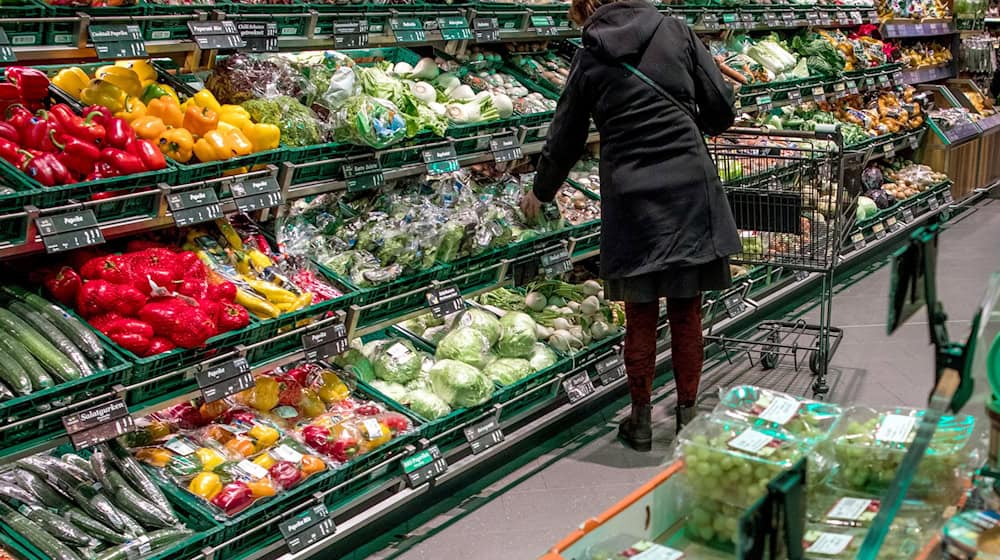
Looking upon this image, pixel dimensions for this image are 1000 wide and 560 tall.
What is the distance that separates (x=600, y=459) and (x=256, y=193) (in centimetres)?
191

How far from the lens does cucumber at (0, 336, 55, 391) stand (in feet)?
8.89

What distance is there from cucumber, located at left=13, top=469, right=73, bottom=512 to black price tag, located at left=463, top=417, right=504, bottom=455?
146cm

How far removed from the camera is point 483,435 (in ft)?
13.0

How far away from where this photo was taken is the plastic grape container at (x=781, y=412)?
2.08 m

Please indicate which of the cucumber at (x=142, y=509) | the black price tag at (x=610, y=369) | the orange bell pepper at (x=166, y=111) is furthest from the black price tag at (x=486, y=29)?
the cucumber at (x=142, y=509)

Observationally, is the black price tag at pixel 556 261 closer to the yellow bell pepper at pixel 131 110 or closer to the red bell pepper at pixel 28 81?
the yellow bell pepper at pixel 131 110

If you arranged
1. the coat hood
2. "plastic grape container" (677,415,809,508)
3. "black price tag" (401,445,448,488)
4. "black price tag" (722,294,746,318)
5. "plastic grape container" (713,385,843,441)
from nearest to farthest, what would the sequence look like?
"plastic grape container" (677,415,809,508) < "plastic grape container" (713,385,843,441) < "black price tag" (401,445,448,488) < the coat hood < "black price tag" (722,294,746,318)

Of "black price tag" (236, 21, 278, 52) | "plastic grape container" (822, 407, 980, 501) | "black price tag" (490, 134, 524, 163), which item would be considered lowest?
"plastic grape container" (822, 407, 980, 501)

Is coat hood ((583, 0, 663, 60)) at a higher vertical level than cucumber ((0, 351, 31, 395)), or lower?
higher

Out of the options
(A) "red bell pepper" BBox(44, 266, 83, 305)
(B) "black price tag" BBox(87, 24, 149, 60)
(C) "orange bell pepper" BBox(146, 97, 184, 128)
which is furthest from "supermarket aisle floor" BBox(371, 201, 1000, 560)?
(B) "black price tag" BBox(87, 24, 149, 60)

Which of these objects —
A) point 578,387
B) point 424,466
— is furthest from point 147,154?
point 578,387

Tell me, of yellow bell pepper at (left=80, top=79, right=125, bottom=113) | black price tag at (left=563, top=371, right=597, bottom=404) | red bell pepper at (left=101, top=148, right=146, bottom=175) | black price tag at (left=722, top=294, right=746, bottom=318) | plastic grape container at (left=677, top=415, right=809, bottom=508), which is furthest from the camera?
black price tag at (left=722, top=294, right=746, bottom=318)

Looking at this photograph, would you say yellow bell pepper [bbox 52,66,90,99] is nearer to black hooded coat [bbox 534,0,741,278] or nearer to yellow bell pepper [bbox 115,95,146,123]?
yellow bell pepper [bbox 115,95,146,123]

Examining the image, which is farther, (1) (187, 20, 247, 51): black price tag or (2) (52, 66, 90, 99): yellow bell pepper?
(2) (52, 66, 90, 99): yellow bell pepper
